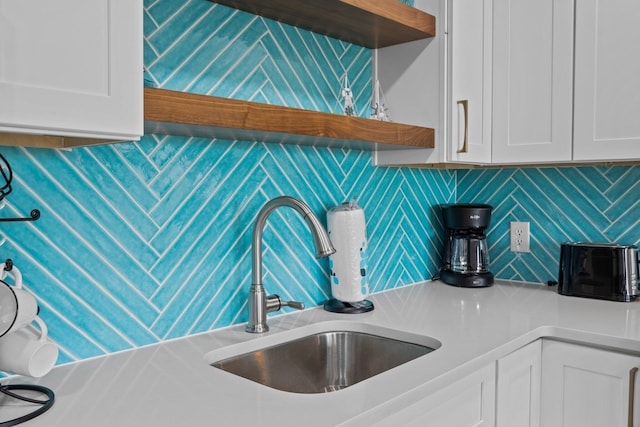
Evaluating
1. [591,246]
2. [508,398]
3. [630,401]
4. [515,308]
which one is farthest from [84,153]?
[591,246]

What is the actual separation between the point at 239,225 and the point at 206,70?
447 millimetres

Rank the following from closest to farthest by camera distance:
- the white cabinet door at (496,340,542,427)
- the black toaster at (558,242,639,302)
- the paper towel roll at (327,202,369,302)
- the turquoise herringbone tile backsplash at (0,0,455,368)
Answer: the turquoise herringbone tile backsplash at (0,0,455,368) → the white cabinet door at (496,340,542,427) → the paper towel roll at (327,202,369,302) → the black toaster at (558,242,639,302)

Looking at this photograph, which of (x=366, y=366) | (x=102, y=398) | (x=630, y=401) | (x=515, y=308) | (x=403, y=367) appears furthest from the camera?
(x=515, y=308)

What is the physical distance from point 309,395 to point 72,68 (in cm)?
73

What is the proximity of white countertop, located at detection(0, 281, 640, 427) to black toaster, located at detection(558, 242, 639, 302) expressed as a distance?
43 millimetres

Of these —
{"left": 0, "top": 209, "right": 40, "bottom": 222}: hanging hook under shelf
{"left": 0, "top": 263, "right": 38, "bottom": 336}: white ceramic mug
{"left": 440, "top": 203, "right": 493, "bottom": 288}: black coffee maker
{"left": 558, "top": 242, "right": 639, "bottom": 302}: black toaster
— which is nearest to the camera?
{"left": 0, "top": 263, "right": 38, "bottom": 336}: white ceramic mug

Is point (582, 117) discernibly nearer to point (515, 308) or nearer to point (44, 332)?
point (515, 308)

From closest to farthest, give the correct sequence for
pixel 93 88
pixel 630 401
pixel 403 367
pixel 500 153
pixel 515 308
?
pixel 93 88 → pixel 403 367 → pixel 630 401 → pixel 515 308 → pixel 500 153

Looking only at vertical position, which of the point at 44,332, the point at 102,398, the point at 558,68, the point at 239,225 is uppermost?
→ the point at 558,68

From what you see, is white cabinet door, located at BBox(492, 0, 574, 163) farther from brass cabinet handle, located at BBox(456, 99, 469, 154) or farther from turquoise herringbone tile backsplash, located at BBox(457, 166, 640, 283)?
turquoise herringbone tile backsplash, located at BBox(457, 166, 640, 283)

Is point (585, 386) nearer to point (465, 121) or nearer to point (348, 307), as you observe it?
point (348, 307)

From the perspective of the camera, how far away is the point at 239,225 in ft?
5.31

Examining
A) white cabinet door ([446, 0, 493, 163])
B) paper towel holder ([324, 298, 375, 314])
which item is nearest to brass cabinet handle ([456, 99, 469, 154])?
white cabinet door ([446, 0, 493, 163])

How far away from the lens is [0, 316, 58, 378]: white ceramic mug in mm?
999
